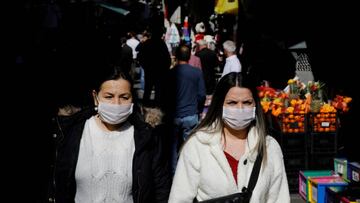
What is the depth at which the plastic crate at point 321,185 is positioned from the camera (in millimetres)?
6754

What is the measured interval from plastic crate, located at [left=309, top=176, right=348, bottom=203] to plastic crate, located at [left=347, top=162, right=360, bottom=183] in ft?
0.35

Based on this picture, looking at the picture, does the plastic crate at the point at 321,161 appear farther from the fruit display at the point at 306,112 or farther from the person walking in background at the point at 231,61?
the person walking in background at the point at 231,61

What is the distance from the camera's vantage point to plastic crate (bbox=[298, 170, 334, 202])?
288 inches

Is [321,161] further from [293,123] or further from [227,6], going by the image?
[227,6]

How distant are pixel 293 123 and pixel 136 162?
4.79 metres

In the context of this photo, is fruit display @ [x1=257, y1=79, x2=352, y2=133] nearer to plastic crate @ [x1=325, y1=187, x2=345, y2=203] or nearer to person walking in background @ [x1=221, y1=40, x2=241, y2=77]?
plastic crate @ [x1=325, y1=187, x2=345, y2=203]

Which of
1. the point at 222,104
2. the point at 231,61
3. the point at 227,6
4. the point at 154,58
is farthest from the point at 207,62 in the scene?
the point at 222,104

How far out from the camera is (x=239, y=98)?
3.62 meters

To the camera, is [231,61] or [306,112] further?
[231,61]

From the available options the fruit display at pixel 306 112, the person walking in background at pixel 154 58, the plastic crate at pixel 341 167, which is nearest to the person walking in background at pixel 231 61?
the person walking in background at pixel 154 58

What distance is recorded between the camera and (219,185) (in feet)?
11.2

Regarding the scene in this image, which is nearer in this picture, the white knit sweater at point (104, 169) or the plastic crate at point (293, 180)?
the white knit sweater at point (104, 169)

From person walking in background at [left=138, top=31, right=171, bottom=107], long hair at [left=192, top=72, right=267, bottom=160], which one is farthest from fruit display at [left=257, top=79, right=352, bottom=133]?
person walking in background at [left=138, top=31, right=171, bottom=107]

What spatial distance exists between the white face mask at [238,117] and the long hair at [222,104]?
73 mm
